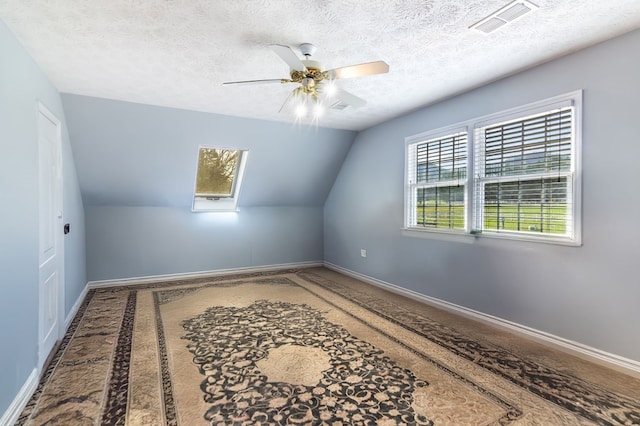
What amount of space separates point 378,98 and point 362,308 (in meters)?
2.49

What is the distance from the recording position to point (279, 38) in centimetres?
237

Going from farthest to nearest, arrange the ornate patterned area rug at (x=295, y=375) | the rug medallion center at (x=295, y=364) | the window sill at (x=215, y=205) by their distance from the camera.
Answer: the window sill at (x=215, y=205) → the rug medallion center at (x=295, y=364) → the ornate patterned area rug at (x=295, y=375)

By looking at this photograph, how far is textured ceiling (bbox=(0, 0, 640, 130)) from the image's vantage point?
2.03m

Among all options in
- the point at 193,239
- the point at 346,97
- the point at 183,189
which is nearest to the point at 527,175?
the point at 346,97

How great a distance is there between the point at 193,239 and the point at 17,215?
137 inches

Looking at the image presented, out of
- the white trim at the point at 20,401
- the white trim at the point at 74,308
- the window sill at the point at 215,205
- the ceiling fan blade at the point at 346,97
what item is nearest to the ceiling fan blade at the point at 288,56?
the ceiling fan blade at the point at 346,97

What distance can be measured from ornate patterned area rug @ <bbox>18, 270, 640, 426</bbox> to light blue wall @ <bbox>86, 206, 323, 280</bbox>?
134cm

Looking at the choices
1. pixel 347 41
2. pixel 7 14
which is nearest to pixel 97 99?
pixel 7 14

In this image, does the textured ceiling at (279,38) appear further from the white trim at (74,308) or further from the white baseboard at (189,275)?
the white baseboard at (189,275)

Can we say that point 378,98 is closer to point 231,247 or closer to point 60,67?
point 60,67

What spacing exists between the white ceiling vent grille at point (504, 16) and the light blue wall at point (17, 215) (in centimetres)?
309

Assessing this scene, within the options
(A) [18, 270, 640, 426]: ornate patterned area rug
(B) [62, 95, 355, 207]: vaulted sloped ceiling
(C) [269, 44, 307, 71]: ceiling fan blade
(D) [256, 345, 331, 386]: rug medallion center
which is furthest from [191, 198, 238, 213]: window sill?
(C) [269, 44, 307, 71]: ceiling fan blade

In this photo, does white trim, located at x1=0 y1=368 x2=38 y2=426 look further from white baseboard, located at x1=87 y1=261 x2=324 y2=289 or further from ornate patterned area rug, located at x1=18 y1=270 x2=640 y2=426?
white baseboard, located at x1=87 y1=261 x2=324 y2=289

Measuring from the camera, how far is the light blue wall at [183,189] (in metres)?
4.23
